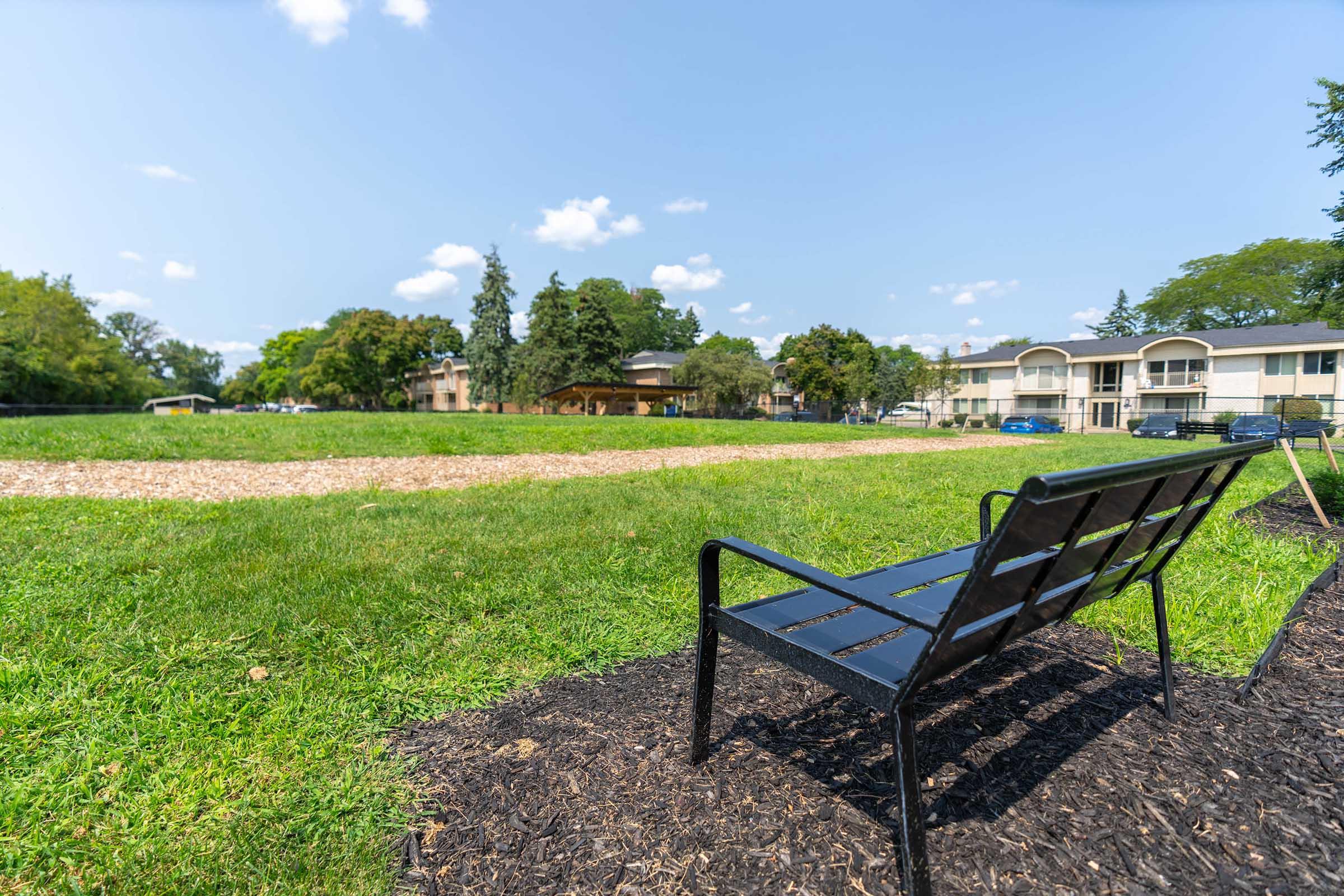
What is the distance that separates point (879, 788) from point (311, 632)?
255 cm

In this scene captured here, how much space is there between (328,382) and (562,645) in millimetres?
Answer: 66325

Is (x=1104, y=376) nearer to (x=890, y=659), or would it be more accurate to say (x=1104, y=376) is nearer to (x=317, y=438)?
(x=317, y=438)

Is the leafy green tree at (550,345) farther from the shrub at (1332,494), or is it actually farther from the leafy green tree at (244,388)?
the leafy green tree at (244,388)

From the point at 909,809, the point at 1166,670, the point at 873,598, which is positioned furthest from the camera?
the point at 1166,670

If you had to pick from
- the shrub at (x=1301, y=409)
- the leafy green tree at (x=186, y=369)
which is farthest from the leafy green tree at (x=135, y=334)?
the shrub at (x=1301, y=409)

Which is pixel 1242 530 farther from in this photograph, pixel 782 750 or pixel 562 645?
pixel 562 645

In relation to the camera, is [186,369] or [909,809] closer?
[909,809]

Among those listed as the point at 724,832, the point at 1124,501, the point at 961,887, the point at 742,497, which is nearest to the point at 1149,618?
the point at 1124,501

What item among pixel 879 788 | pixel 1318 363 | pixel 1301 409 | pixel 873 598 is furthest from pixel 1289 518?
pixel 1318 363

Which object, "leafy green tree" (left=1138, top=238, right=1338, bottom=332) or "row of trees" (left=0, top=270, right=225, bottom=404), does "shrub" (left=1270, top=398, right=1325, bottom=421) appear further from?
"row of trees" (left=0, top=270, right=225, bottom=404)

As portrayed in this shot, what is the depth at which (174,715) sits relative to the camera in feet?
7.47

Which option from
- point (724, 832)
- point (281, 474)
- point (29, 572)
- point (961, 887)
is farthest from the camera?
point (281, 474)

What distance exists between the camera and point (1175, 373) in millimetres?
40875

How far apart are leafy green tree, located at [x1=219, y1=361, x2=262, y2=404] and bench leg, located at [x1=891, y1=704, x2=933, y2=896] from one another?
384ft
